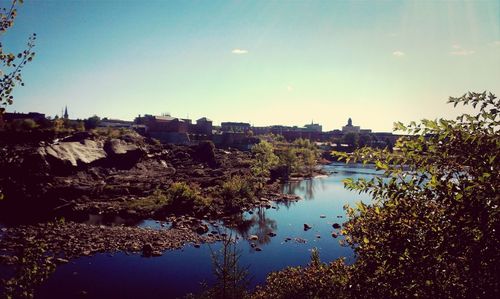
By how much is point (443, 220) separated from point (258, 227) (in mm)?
33472

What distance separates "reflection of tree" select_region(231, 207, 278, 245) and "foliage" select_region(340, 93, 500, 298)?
2776 centimetres

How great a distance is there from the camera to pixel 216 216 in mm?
40062

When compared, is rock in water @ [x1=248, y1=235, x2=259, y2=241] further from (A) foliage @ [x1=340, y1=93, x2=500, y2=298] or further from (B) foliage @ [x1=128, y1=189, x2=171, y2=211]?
(A) foliage @ [x1=340, y1=93, x2=500, y2=298]

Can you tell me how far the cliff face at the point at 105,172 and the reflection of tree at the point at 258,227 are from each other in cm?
1458

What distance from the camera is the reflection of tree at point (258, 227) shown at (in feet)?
110

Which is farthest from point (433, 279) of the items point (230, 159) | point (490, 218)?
point (230, 159)

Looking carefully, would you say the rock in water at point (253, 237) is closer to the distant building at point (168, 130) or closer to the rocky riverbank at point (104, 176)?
the rocky riverbank at point (104, 176)

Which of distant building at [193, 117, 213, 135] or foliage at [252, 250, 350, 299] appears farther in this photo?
distant building at [193, 117, 213, 135]

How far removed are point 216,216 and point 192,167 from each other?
45.7 metres

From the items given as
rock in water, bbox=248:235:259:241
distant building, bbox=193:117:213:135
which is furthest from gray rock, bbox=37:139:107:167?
distant building, bbox=193:117:213:135

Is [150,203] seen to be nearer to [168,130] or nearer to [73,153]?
[73,153]

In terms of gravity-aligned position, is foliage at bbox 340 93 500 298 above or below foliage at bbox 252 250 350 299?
above

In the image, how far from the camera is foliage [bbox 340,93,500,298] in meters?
3.89

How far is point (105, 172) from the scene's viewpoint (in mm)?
63750
